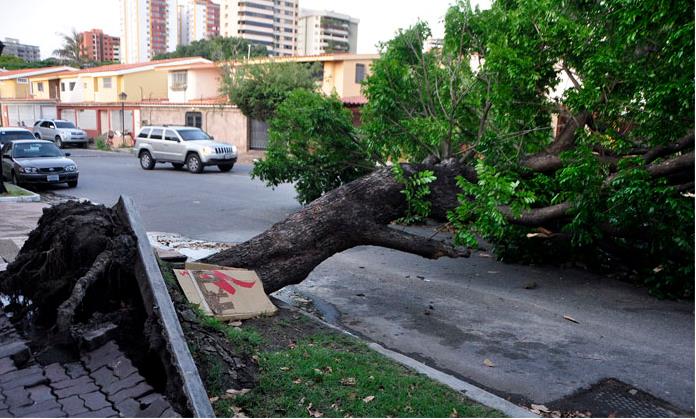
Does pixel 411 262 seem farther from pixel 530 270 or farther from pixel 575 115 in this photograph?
pixel 575 115

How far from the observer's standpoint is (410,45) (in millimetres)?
10727

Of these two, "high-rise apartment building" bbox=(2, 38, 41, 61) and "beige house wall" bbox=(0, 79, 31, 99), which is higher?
"high-rise apartment building" bbox=(2, 38, 41, 61)

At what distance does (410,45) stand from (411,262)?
3.76 meters

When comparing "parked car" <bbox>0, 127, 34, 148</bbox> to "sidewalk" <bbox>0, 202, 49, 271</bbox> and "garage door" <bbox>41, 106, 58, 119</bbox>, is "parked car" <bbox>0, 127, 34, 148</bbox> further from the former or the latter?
"garage door" <bbox>41, 106, 58, 119</bbox>

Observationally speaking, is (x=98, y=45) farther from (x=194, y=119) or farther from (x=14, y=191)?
(x=14, y=191)

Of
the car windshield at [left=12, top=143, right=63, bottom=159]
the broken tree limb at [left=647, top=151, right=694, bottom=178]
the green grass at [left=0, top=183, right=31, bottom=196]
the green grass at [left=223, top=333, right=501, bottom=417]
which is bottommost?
the green grass at [left=0, top=183, right=31, bottom=196]

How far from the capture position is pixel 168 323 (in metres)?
4.49

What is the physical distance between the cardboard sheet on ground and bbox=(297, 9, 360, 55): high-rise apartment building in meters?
129

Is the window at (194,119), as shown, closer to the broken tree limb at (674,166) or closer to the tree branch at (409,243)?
the tree branch at (409,243)

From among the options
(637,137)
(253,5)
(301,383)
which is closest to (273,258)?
(301,383)

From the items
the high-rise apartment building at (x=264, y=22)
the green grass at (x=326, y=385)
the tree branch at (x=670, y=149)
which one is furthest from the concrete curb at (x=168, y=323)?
the high-rise apartment building at (x=264, y=22)

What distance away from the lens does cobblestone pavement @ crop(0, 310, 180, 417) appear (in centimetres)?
399

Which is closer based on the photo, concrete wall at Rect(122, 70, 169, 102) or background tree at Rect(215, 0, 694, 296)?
background tree at Rect(215, 0, 694, 296)

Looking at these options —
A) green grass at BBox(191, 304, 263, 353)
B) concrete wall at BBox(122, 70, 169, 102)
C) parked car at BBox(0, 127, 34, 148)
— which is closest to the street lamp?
concrete wall at BBox(122, 70, 169, 102)
